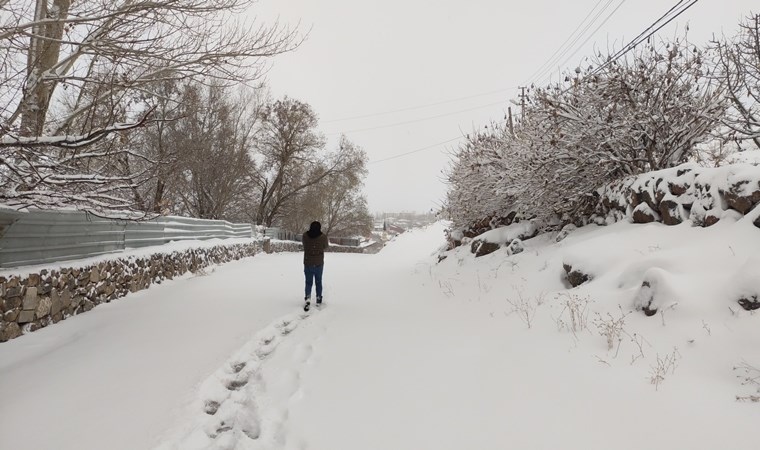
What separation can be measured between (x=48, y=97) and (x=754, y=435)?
29.7ft

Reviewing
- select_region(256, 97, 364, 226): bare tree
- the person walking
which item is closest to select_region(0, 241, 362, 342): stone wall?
the person walking

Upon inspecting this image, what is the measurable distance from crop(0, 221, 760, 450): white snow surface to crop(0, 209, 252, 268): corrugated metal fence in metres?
1.13

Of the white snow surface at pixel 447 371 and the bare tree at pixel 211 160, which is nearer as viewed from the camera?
the white snow surface at pixel 447 371

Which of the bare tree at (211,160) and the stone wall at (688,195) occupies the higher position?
the bare tree at (211,160)

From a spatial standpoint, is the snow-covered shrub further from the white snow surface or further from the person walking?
the person walking

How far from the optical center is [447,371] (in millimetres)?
3855

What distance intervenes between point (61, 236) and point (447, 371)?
629 centimetres

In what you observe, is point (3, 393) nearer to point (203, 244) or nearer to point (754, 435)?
point (754, 435)

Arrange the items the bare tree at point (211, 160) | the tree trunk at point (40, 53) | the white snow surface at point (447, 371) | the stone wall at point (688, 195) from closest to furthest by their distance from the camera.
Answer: the white snow surface at point (447, 371) → the stone wall at point (688, 195) → the tree trunk at point (40, 53) → the bare tree at point (211, 160)

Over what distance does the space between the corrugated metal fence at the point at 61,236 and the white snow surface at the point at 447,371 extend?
1.13m

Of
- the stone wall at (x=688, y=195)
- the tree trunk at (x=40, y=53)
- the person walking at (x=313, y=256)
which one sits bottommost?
the person walking at (x=313, y=256)

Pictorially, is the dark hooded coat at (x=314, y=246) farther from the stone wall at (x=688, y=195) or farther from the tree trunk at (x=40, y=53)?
the stone wall at (x=688, y=195)

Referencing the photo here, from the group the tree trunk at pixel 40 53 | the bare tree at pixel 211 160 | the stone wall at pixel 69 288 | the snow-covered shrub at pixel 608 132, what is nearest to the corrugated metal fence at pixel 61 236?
the stone wall at pixel 69 288

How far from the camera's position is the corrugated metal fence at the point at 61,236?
483cm
